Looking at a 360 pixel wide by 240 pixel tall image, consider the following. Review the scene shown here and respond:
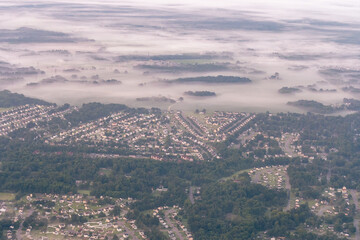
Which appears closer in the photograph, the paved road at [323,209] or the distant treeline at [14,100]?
the paved road at [323,209]

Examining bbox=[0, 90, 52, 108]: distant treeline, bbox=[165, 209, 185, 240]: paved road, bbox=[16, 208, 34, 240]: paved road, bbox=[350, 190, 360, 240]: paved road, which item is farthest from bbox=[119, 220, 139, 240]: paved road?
bbox=[0, 90, 52, 108]: distant treeline

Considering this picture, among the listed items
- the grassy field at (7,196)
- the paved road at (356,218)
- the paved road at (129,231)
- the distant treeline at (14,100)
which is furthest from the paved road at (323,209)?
the distant treeline at (14,100)

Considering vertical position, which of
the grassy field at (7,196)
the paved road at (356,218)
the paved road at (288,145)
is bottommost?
the paved road at (356,218)

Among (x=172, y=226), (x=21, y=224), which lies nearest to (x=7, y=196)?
(x=21, y=224)

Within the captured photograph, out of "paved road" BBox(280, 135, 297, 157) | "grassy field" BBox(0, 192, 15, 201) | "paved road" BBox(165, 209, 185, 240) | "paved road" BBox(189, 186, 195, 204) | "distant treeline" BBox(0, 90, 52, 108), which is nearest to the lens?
"paved road" BBox(165, 209, 185, 240)

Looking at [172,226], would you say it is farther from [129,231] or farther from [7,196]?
[7,196]

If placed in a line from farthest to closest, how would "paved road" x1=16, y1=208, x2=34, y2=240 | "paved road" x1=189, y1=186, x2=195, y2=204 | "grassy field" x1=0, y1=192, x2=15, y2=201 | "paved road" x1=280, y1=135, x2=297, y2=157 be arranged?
"paved road" x1=280, y1=135, x2=297, y2=157
"paved road" x1=189, y1=186, x2=195, y2=204
"grassy field" x1=0, y1=192, x2=15, y2=201
"paved road" x1=16, y1=208, x2=34, y2=240

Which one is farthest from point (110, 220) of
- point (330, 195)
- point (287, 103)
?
point (287, 103)

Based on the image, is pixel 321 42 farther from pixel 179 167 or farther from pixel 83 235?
pixel 83 235

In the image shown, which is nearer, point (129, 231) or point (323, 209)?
point (129, 231)

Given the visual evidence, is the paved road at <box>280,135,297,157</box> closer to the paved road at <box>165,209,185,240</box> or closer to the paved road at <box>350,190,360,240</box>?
the paved road at <box>350,190,360,240</box>

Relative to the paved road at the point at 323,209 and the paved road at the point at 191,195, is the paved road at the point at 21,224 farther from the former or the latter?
the paved road at the point at 323,209
